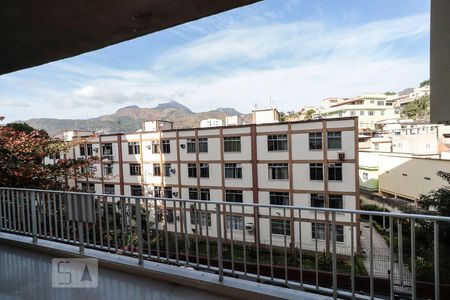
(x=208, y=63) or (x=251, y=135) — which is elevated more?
(x=208, y=63)

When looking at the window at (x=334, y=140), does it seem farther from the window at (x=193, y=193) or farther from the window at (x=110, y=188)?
the window at (x=110, y=188)

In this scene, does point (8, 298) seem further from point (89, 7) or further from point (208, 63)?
point (208, 63)

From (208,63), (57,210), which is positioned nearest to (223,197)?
(57,210)

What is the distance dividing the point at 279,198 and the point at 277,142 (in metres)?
2.87

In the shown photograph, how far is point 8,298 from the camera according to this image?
200 centimetres

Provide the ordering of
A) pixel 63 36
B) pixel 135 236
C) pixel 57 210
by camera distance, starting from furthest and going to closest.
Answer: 1. pixel 57 210
2. pixel 135 236
3. pixel 63 36

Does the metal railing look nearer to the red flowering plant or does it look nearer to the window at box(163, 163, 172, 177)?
the red flowering plant

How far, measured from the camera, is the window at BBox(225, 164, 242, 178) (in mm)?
14585

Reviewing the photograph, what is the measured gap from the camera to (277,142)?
13766 mm

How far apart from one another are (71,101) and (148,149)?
15805mm

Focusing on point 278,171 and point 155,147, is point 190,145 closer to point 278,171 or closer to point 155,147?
point 155,147

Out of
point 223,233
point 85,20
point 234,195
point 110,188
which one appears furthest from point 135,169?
point 85,20

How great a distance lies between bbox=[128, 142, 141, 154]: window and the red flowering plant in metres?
10.5

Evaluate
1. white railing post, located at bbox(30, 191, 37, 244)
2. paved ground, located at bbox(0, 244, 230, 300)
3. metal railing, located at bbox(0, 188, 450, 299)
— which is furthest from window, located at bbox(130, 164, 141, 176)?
paved ground, located at bbox(0, 244, 230, 300)
